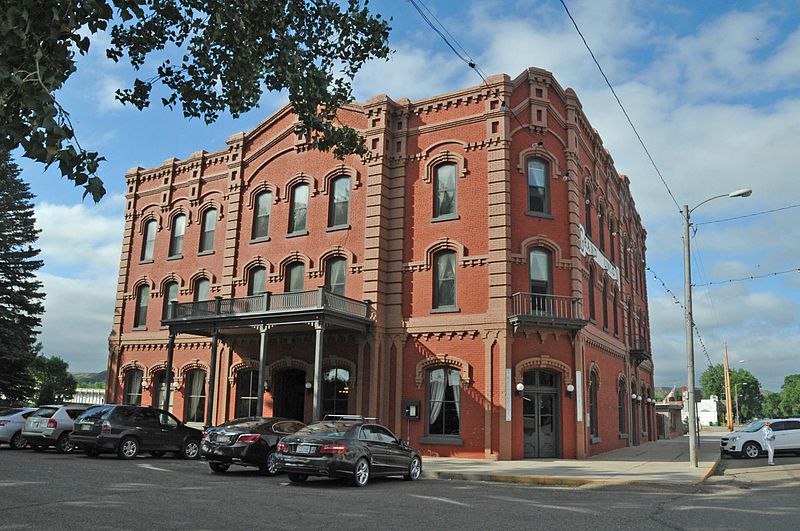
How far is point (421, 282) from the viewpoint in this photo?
2444cm

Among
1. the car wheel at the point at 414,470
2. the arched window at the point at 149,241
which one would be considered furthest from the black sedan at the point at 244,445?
the arched window at the point at 149,241

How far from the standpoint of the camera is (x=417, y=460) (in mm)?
16438

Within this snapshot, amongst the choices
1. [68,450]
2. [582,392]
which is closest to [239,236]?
[68,450]

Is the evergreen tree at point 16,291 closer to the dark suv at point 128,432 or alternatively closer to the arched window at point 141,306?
the arched window at point 141,306

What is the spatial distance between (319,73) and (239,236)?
58.0 feet

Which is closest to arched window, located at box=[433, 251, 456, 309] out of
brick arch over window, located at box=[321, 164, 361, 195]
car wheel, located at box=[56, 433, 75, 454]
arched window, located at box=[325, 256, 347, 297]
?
arched window, located at box=[325, 256, 347, 297]

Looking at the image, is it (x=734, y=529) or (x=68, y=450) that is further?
(x=68, y=450)

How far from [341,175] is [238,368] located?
8.90 m

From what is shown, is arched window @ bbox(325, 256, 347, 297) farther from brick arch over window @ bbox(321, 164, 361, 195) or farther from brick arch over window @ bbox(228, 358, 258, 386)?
brick arch over window @ bbox(228, 358, 258, 386)

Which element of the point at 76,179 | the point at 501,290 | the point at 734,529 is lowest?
the point at 734,529

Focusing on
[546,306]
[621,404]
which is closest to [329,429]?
[546,306]

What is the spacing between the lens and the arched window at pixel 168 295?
3117 centimetres

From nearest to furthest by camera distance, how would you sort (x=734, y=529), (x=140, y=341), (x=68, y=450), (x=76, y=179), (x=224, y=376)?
(x=76, y=179) → (x=734, y=529) → (x=68, y=450) → (x=224, y=376) → (x=140, y=341)

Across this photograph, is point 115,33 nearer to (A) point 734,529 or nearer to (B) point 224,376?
(A) point 734,529
